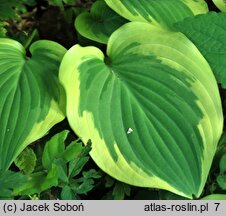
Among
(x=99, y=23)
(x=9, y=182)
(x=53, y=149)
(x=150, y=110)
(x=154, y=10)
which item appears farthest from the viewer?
(x=99, y=23)

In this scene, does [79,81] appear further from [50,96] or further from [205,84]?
[205,84]

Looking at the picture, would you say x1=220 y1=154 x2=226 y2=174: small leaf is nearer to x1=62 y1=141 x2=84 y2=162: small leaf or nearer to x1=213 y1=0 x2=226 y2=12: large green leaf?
x1=62 y1=141 x2=84 y2=162: small leaf

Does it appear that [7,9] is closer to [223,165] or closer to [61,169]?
[61,169]

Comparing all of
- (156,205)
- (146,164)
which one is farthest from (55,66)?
(156,205)

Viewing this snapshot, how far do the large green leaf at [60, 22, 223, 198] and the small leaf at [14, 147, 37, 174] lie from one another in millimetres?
150

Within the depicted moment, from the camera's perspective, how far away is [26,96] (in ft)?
4.34

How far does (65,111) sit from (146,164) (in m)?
0.27

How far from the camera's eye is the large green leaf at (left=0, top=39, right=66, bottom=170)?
1.25 meters

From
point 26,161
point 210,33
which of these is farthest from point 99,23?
point 26,161

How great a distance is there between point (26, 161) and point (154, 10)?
662 millimetres

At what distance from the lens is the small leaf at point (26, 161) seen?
1264 mm

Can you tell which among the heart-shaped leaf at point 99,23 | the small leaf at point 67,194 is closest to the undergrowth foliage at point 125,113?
the small leaf at point 67,194

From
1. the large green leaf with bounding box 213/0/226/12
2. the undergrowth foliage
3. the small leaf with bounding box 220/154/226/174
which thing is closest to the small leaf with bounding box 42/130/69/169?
the undergrowth foliage

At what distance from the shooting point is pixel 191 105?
131cm
